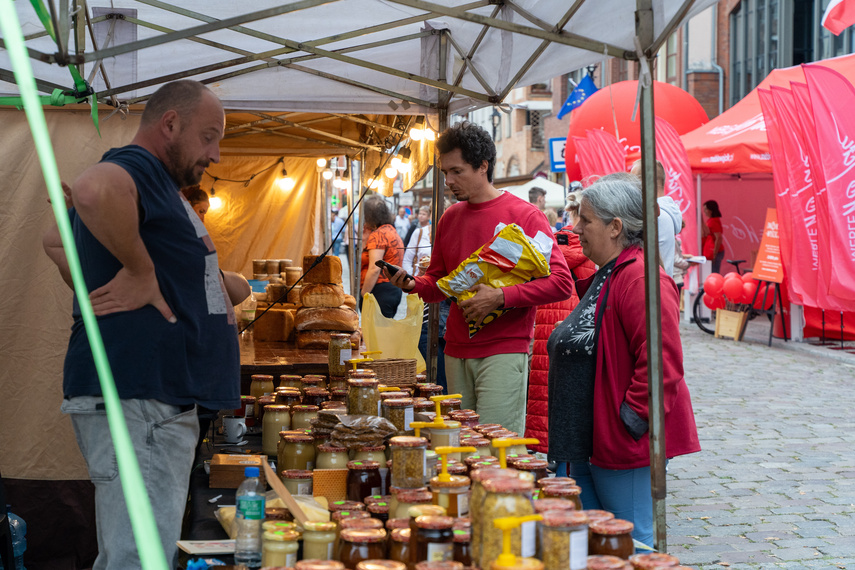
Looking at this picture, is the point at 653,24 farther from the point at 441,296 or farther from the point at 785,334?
the point at 785,334

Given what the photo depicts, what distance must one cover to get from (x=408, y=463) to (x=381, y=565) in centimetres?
59

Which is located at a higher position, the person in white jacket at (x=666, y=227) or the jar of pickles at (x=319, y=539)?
the person in white jacket at (x=666, y=227)

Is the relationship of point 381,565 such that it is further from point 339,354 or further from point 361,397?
point 339,354

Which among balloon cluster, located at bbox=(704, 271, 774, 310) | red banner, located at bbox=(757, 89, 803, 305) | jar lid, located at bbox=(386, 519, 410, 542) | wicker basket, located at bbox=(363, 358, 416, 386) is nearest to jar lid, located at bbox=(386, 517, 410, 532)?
jar lid, located at bbox=(386, 519, 410, 542)

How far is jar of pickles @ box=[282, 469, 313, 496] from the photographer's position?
269 cm

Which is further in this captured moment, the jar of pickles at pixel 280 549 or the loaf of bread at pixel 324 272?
the loaf of bread at pixel 324 272

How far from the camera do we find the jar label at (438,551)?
1.83 metres

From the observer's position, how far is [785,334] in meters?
13.5

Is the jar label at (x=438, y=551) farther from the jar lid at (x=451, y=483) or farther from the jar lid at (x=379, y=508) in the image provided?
the jar lid at (x=379, y=508)

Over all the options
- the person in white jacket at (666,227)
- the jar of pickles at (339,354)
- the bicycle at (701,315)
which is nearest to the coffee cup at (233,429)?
the jar of pickles at (339,354)

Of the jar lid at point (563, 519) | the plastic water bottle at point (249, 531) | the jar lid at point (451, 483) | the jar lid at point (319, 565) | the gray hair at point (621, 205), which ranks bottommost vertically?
the plastic water bottle at point (249, 531)

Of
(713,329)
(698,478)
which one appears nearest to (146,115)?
(698,478)

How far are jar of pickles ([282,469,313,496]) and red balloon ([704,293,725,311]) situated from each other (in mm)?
12742

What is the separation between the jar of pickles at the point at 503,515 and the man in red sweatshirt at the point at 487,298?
2117 millimetres
